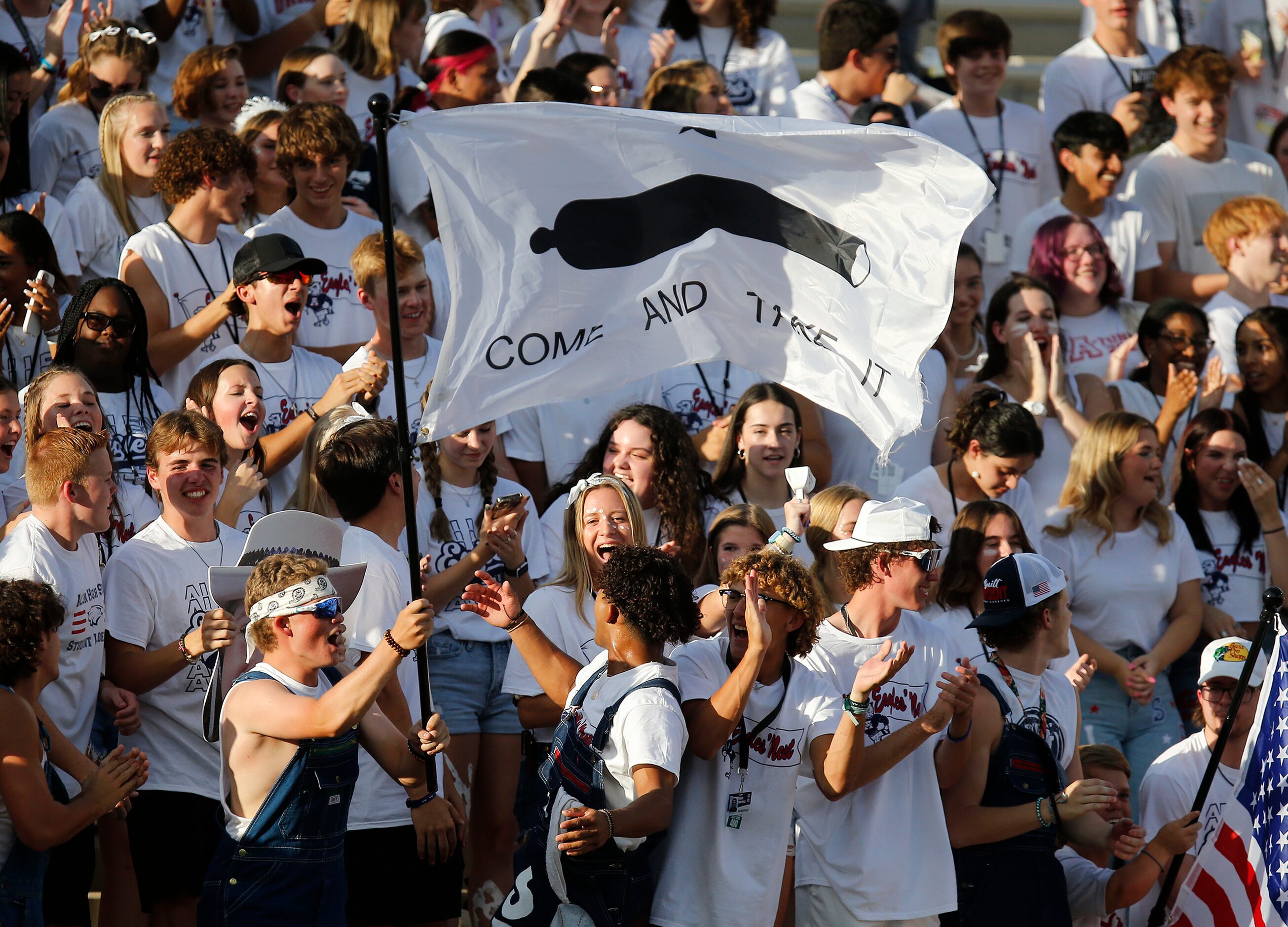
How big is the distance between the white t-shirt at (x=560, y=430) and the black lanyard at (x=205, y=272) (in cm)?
126

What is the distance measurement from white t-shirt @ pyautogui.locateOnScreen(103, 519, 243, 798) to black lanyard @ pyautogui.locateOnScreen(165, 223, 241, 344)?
5.99ft

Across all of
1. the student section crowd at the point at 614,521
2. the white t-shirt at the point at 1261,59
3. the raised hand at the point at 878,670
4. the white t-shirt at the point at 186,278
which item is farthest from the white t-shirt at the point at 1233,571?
the white t-shirt at the point at 1261,59

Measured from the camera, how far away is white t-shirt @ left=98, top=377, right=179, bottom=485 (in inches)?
242

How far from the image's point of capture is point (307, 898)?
4551 millimetres

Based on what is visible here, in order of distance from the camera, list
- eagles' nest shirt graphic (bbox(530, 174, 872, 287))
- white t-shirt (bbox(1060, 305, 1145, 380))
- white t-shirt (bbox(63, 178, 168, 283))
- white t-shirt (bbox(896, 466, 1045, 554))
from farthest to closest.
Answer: white t-shirt (bbox(1060, 305, 1145, 380))
white t-shirt (bbox(63, 178, 168, 283))
white t-shirt (bbox(896, 466, 1045, 554))
eagles' nest shirt graphic (bbox(530, 174, 872, 287))

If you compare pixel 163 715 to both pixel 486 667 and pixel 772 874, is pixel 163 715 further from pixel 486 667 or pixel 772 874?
pixel 772 874

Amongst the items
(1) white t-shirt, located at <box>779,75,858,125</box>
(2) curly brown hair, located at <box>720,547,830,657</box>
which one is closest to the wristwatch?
(2) curly brown hair, located at <box>720,547,830,657</box>

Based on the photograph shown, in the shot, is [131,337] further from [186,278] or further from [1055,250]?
[1055,250]

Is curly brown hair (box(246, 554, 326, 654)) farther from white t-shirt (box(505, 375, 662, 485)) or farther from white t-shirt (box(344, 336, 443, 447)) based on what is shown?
white t-shirt (box(505, 375, 662, 485))

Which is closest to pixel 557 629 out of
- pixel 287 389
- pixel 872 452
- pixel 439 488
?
pixel 439 488

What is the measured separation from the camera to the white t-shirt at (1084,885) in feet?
18.2

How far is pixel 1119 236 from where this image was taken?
31.8 feet

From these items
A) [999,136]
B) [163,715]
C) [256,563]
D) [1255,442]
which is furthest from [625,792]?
[999,136]

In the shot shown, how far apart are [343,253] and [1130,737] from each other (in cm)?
409
